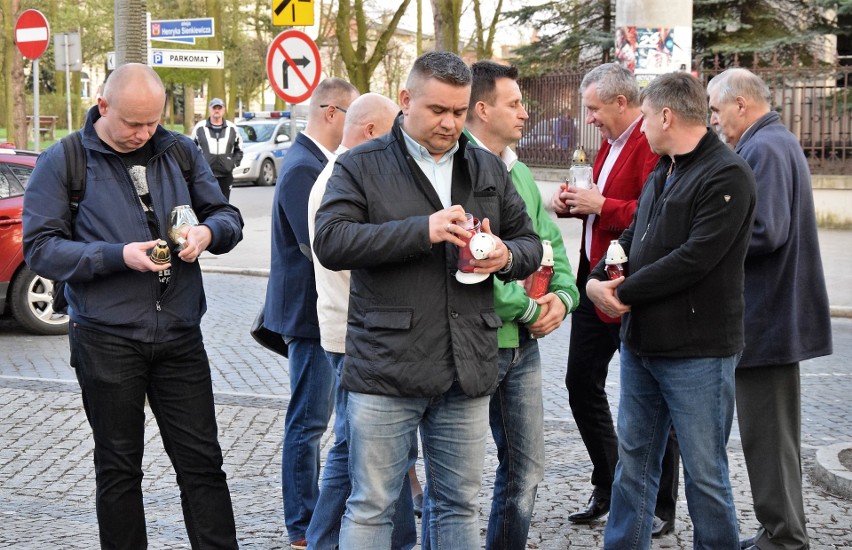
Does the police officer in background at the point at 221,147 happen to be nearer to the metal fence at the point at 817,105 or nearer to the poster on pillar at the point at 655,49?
the poster on pillar at the point at 655,49

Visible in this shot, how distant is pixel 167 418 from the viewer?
433 cm

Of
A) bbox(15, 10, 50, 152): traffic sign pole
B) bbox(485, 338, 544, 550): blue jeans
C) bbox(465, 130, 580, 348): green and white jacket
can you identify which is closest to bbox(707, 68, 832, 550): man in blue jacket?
bbox(465, 130, 580, 348): green and white jacket

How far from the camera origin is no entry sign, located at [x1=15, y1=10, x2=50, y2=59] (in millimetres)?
16547

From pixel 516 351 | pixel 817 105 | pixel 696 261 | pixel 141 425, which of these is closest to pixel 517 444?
A: pixel 516 351

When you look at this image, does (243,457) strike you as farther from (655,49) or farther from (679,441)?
(655,49)

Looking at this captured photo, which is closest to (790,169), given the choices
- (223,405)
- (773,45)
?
(223,405)

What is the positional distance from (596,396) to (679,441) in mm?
1047

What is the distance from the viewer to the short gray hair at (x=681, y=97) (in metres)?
4.18

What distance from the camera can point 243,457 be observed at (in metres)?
6.34

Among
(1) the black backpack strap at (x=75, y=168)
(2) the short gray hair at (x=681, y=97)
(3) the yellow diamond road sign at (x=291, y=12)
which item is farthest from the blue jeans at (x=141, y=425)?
(3) the yellow diamond road sign at (x=291, y=12)

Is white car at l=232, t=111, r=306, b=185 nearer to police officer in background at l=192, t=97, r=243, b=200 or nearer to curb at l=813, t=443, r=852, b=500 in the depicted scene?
police officer in background at l=192, t=97, r=243, b=200

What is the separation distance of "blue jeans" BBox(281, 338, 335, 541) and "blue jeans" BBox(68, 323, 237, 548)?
1.69ft

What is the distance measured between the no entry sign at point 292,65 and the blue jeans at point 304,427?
9.73 metres

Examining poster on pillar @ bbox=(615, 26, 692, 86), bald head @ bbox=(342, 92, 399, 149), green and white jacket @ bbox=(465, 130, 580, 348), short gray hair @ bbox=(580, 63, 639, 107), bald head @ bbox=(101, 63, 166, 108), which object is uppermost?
poster on pillar @ bbox=(615, 26, 692, 86)
